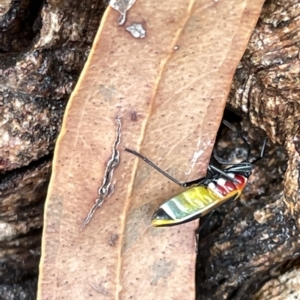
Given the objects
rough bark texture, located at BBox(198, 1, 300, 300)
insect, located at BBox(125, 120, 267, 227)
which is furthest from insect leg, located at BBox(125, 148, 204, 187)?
rough bark texture, located at BBox(198, 1, 300, 300)

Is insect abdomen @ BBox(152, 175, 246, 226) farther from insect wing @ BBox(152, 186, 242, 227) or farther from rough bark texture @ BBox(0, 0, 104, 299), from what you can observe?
rough bark texture @ BBox(0, 0, 104, 299)

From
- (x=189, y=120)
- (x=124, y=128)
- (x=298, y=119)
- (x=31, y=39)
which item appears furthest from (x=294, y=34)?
(x=31, y=39)

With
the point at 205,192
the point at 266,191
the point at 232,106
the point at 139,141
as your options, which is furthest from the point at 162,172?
the point at 266,191

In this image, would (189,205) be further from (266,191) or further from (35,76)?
(35,76)

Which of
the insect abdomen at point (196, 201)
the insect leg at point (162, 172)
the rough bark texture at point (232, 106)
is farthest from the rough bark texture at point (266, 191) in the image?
the insect leg at point (162, 172)

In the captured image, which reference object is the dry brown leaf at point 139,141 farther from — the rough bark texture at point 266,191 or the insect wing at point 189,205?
the rough bark texture at point 266,191

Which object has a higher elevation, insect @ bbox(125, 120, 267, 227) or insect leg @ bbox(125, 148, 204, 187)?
insect leg @ bbox(125, 148, 204, 187)

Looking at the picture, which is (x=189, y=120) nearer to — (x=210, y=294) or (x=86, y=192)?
(x=86, y=192)
